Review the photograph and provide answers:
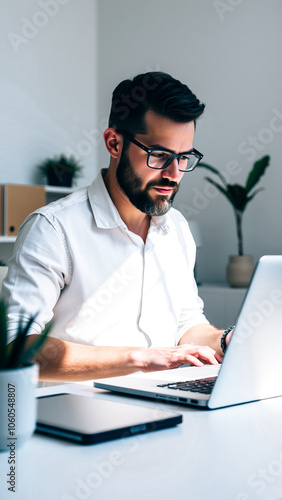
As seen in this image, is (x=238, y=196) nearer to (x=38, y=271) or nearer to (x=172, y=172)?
(x=172, y=172)

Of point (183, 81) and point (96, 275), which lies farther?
point (183, 81)

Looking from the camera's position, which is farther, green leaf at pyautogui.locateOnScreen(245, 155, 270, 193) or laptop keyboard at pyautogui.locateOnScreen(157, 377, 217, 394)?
green leaf at pyautogui.locateOnScreen(245, 155, 270, 193)

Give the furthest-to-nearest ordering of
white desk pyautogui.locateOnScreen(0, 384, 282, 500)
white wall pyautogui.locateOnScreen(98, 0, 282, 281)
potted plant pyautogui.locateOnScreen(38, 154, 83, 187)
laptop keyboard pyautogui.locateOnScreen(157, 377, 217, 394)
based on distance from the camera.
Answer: potted plant pyautogui.locateOnScreen(38, 154, 83, 187) < white wall pyautogui.locateOnScreen(98, 0, 282, 281) < laptop keyboard pyautogui.locateOnScreen(157, 377, 217, 394) < white desk pyautogui.locateOnScreen(0, 384, 282, 500)

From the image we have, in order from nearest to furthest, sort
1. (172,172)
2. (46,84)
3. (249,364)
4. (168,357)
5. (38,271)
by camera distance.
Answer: (249,364) → (168,357) → (38,271) → (172,172) → (46,84)

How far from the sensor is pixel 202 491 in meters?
0.61

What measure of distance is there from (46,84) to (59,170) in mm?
A: 616

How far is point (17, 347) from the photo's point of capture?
2.36 ft

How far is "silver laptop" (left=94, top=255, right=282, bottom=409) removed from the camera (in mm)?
913

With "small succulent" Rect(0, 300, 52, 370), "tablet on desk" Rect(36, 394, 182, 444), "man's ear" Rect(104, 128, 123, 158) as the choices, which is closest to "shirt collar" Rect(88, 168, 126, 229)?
"man's ear" Rect(104, 128, 123, 158)

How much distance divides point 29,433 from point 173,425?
22 centimetres

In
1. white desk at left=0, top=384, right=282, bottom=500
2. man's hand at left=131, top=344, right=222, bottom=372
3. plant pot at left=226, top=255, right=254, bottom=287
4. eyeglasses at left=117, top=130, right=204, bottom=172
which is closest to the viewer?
white desk at left=0, top=384, right=282, bottom=500

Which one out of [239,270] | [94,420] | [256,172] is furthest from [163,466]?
[256,172]

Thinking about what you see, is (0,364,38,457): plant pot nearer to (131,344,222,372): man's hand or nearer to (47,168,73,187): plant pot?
(131,344,222,372): man's hand

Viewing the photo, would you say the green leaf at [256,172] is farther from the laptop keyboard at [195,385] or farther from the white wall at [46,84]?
the laptop keyboard at [195,385]
